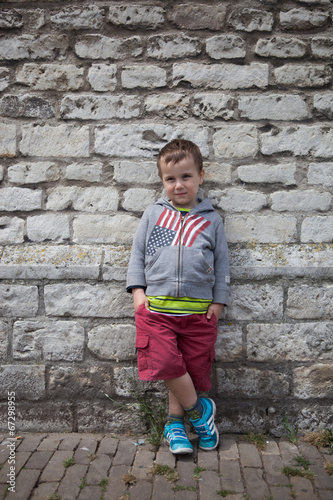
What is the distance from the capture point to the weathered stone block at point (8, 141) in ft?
9.50

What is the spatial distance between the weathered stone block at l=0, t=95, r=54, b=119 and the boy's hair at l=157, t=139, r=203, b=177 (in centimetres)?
91

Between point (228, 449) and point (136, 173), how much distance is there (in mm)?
1957

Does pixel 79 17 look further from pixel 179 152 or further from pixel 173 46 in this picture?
pixel 179 152

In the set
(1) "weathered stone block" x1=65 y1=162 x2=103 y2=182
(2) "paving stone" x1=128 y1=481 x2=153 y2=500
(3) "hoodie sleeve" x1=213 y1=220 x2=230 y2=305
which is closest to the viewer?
(2) "paving stone" x1=128 y1=481 x2=153 y2=500

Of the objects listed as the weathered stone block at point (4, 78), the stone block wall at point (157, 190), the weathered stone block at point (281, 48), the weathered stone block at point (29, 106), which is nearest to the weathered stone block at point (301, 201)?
the stone block wall at point (157, 190)

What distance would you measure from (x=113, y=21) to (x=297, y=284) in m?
2.27

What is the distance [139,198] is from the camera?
2859 mm

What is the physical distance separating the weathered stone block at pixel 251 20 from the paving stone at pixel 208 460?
2.87 m

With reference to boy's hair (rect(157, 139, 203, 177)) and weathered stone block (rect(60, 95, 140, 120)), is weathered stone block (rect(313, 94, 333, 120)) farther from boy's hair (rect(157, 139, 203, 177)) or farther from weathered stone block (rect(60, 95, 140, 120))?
weathered stone block (rect(60, 95, 140, 120))

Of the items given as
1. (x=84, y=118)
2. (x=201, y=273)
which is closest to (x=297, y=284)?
(x=201, y=273)

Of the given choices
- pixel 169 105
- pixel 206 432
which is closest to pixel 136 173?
pixel 169 105

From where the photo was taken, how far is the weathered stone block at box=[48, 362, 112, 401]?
9.29 feet

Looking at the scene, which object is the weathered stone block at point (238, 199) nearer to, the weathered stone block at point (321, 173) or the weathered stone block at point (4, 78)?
the weathered stone block at point (321, 173)

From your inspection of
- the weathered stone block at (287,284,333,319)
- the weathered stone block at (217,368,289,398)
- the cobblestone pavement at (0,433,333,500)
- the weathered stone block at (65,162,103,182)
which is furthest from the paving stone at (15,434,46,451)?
the weathered stone block at (287,284,333,319)
